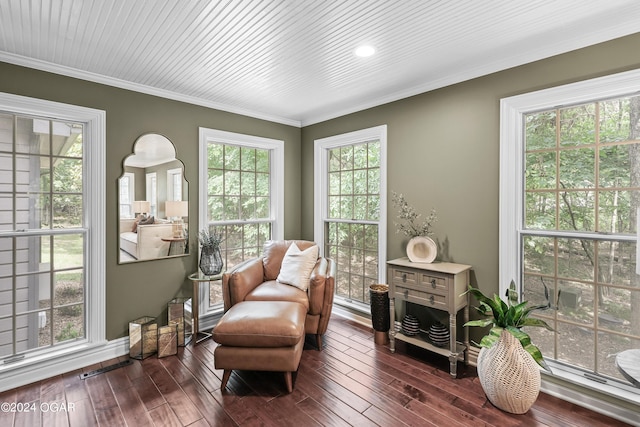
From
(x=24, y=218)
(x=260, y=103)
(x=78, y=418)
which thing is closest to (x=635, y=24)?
(x=260, y=103)

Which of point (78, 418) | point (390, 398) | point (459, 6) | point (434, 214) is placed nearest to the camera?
point (459, 6)

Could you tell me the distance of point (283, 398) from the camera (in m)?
2.18

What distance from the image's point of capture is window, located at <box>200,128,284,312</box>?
3.57 m

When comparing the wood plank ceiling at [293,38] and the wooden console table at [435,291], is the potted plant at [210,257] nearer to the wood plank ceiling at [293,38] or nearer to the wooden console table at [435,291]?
the wood plank ceiling at [293,38]

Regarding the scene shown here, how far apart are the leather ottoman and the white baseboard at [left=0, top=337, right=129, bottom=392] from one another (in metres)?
1.28

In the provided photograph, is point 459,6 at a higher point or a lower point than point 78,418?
higher

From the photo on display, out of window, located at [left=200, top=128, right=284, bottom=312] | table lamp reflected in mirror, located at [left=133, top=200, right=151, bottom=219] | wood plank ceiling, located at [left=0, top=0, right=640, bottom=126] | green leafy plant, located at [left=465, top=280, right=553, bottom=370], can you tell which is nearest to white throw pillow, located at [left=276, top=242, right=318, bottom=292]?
window, located at [left=200, top=128, right=284, bottom=312]

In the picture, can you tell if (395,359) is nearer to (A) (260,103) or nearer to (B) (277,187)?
(B) (277,187)

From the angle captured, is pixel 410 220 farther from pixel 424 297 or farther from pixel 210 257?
pixel 210 257

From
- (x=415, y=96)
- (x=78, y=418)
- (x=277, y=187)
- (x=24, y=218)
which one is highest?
(x=415, y=96)

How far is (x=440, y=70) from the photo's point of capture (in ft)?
8.84

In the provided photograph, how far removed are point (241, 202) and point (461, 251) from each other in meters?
2.57

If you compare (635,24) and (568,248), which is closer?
(635,24)

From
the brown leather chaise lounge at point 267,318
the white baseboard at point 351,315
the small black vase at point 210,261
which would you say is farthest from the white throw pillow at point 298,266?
the white baseboard at point 351,315
